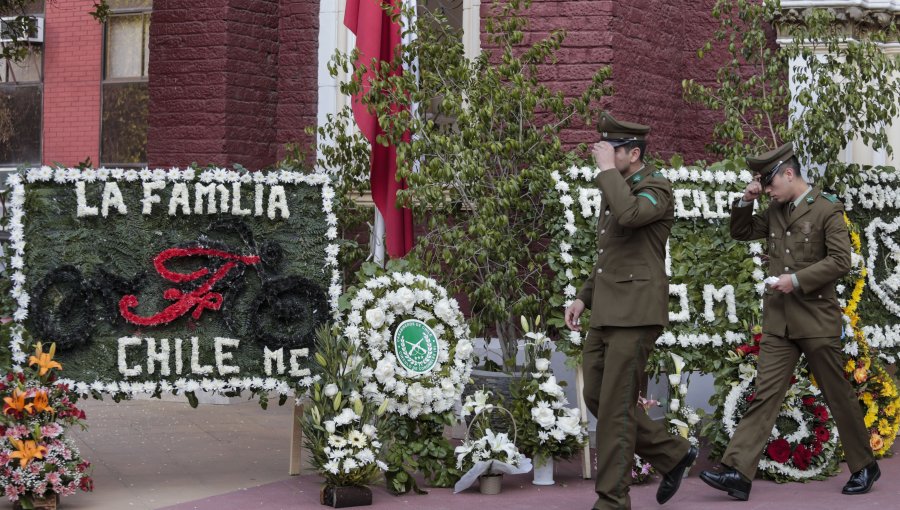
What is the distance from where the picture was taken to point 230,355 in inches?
290

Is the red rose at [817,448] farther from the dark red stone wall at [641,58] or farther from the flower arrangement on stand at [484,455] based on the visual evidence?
the dark red stone wall at [641,58]

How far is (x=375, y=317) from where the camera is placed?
729 cm

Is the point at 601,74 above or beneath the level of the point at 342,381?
above

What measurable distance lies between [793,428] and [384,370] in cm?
250

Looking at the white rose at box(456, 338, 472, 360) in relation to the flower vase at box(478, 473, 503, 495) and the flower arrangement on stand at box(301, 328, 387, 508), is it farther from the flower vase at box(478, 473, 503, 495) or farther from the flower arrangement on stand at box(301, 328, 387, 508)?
the flower vase at box(478, 473, 503, 495)

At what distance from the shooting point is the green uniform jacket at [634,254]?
6453mm

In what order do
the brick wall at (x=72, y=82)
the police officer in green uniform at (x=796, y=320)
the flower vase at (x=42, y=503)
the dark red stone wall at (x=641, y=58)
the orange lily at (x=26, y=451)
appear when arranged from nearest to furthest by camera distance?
the orange lily at (x=26, y=451)
the flower vase at (x=42, y=503)
the police officer in green uniform at (x=796, y=320)
the dark red stone wall at (x=641, y=58)
the brick wall at (x=72, y=82)

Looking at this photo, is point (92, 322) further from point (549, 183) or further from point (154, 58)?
point (154, 58)

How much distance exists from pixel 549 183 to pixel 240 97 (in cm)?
340

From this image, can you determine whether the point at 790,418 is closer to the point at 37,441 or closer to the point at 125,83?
the point at 37,441

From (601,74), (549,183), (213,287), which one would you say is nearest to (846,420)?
(549,183)

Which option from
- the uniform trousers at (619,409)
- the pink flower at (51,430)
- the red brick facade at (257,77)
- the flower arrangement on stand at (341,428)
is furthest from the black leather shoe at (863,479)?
the pink flower at (51,430)

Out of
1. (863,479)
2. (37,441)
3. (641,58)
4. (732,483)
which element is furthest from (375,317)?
(641,58)

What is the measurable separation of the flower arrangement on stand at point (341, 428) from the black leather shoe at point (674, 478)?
152 cm
